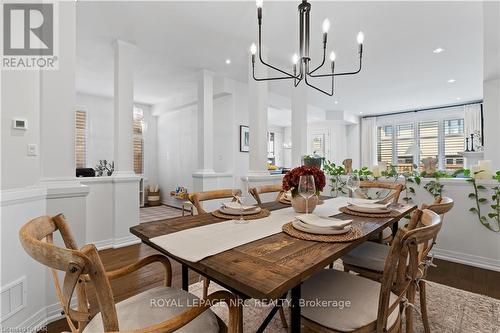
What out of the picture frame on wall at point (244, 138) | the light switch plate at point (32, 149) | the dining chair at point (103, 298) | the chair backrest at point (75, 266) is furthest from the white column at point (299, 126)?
the chair backrest at point (75, 266)

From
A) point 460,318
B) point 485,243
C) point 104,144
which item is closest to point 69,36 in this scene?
point 460,318

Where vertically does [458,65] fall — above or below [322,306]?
above

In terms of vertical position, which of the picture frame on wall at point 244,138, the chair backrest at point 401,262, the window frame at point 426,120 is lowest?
the chair backrest at point 401,262

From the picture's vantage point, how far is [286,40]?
10.7 feet

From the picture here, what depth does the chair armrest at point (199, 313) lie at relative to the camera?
71cm

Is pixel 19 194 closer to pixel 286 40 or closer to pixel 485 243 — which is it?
pixel 286 40

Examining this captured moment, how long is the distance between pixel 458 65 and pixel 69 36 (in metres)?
5.45

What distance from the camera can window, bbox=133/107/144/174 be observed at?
6441 mm

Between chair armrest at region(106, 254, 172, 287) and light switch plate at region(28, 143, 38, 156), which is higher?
light switch plate at region(28, 143, 38, 156)

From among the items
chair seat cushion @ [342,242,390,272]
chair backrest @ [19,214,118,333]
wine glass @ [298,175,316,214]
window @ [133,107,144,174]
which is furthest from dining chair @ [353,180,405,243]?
window @ [133,107,144,174]

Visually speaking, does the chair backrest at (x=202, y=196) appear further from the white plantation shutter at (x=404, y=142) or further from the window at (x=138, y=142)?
the white plantation shutter at (x=404, y=142)

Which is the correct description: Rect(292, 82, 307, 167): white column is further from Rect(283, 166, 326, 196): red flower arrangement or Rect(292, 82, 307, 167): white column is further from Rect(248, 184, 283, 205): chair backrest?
Rect(283, 166, 326, 196): red flower arrangement

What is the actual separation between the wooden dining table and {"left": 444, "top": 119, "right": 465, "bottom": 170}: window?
26.3 feet

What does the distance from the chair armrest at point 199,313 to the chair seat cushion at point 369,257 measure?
1044mm
